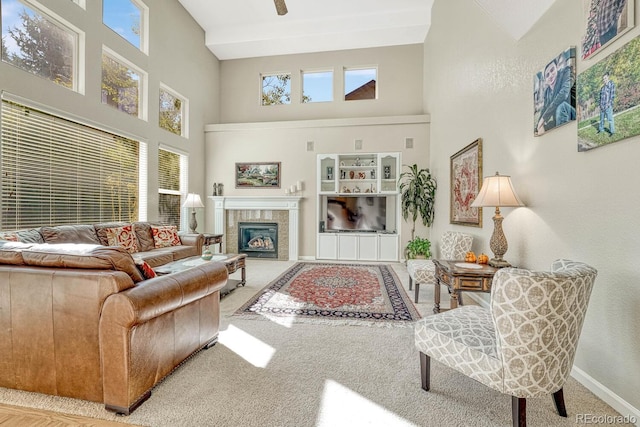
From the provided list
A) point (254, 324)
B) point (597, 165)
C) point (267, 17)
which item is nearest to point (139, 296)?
point (254, 324)

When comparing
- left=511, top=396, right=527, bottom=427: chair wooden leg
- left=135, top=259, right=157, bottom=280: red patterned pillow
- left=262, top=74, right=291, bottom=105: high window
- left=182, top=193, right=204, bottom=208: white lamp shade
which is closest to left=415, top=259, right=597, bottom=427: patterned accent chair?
left=511, top=396, right=527, bottom=427: chair wooden leg

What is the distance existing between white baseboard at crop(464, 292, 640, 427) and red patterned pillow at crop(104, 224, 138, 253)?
4975mm

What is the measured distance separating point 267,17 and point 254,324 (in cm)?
644

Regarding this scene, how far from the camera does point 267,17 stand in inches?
257

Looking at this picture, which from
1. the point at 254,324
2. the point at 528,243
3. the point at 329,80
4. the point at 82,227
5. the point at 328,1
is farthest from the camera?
the point at 329,80

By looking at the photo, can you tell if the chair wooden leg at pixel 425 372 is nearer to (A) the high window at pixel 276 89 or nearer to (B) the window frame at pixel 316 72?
(B) the window frame at pixel 316 72

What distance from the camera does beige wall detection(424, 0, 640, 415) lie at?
1676 millimetres

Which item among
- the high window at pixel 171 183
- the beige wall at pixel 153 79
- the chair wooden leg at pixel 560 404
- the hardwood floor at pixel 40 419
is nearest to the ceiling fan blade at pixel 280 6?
the beige wall at pixel 153 79

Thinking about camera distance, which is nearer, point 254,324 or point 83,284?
point 83,284

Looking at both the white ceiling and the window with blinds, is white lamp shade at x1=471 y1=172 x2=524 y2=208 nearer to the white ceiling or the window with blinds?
the window with blinds

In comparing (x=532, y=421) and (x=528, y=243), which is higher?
(x=528, y=243)

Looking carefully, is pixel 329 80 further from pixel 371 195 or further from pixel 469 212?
pixel 469 212

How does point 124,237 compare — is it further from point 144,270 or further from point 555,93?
point 555,93

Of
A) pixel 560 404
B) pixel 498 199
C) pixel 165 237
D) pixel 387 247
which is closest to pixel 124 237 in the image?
pixel 165 237
